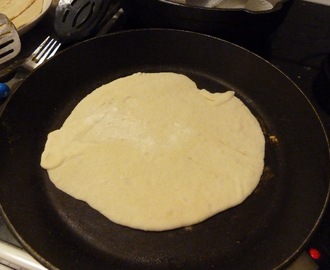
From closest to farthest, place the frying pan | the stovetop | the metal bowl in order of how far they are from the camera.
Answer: the frying pan < the metal bowl < the stovetop

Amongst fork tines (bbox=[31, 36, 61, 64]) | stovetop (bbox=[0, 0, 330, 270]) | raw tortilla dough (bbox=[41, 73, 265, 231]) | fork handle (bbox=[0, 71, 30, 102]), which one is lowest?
stovetop (bbox=[0, 0, 330, 270])

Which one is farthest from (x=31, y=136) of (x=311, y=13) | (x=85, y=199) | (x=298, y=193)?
(x=311, y=13)

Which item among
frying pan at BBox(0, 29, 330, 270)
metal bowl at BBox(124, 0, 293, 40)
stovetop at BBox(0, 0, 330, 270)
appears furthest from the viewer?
stovetop at BBox(0, 0, 330, 270)

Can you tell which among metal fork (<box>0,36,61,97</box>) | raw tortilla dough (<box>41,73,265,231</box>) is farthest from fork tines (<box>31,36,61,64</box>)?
raw tortilla dough (<box>41,73,265,231</box>)

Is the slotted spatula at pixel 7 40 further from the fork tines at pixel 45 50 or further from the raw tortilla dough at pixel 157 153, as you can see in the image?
the raw tortilla dough at pixel 157 153

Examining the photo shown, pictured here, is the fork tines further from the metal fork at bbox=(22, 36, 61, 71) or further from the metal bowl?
the metal bowl

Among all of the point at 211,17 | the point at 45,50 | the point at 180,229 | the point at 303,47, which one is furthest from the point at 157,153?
the point at 303,47

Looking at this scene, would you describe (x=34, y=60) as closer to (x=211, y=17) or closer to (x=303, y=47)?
(x=211, y=17)
